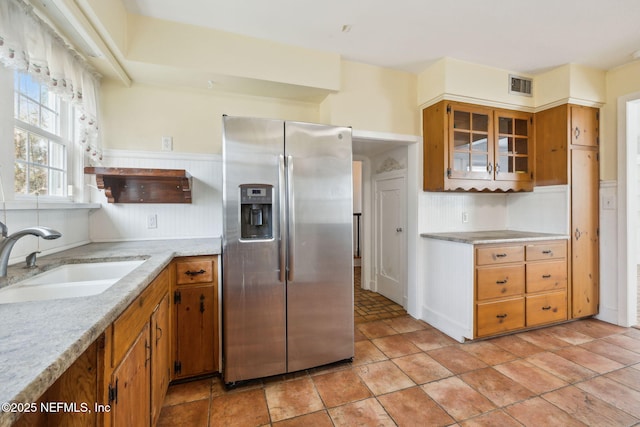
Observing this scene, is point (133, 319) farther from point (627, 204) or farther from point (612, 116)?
point (612, 116)

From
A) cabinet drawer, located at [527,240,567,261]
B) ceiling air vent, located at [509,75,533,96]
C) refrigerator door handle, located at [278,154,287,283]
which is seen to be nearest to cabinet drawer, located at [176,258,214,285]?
refrigerator door handle, located at [278,154,287,283]

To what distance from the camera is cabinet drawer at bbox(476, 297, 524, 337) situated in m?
2.42

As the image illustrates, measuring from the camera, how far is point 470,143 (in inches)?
108

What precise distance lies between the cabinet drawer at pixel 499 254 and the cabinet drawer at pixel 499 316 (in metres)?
0.37

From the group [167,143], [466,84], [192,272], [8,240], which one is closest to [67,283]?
[8,240]

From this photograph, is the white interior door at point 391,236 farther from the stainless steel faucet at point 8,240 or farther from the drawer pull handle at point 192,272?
the stainless steel faucet at point 8,240

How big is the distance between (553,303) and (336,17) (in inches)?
127

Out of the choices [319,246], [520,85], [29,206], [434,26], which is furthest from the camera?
[520,85]

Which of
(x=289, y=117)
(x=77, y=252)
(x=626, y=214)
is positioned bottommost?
(x=77, y=252)

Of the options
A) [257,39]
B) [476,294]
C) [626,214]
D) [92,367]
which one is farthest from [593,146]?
[92,367]

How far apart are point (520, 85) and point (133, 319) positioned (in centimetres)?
379

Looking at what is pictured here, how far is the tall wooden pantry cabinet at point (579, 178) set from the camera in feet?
9.00

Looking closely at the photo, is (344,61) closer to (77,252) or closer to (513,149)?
(513,149)

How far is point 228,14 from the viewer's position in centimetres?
198
